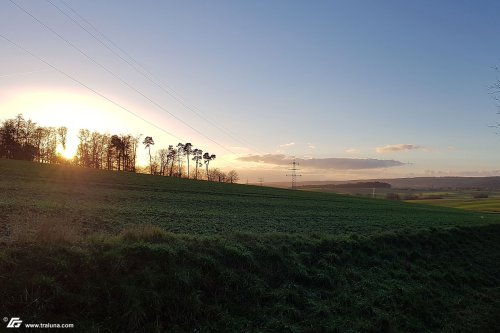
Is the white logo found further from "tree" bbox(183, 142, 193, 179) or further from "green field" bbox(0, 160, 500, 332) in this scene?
"tree" bbox(183, 142, 193, 179)

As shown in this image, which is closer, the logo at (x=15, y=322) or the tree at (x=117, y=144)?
the logo at (x=15, y=322)

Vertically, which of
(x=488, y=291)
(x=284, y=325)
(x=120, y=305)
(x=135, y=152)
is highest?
(x=135, y=152)

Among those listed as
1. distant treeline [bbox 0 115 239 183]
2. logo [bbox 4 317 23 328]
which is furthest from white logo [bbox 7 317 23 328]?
distant treeline [bbox 0 115 239 183]

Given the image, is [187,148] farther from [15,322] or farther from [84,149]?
[15,322]

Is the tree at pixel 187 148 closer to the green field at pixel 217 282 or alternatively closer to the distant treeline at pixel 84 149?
the distant treeline at pixel 84 149

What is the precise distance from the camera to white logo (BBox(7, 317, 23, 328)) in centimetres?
801

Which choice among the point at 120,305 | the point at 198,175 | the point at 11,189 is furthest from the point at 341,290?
the point at 198,175

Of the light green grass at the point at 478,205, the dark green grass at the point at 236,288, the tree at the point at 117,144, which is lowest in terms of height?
the light green grass at the point at 478,205

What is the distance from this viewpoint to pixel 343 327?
11.5m

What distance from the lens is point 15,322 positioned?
26.6 ft

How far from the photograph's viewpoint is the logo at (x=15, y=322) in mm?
8008

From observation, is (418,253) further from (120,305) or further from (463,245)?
(120,305)

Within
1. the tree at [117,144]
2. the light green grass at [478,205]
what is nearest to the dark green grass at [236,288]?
the light green grass at [478,205]

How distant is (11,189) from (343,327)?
30.8 m
